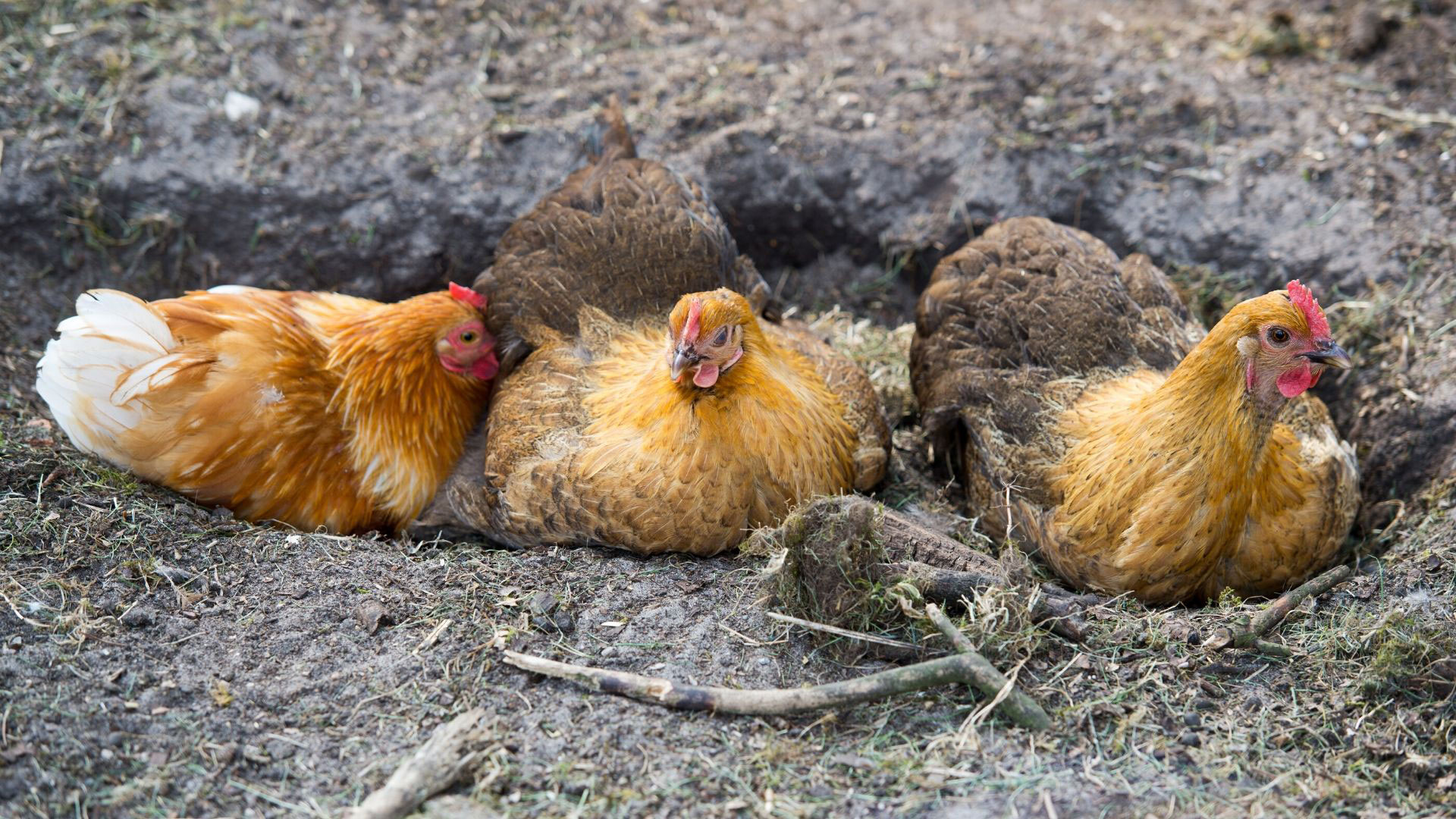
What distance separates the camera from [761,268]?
620 cm

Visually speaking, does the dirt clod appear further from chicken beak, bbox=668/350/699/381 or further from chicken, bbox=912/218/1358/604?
chicken, bbox=912/218/1358/604

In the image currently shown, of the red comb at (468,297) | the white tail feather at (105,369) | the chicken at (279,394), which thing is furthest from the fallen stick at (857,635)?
the white tail feather at (105,369)

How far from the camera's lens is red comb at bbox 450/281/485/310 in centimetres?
500

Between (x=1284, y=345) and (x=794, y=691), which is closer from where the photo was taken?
(x=794, y=691)

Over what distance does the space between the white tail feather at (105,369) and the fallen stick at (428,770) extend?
204cm

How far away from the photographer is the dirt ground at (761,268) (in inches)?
124

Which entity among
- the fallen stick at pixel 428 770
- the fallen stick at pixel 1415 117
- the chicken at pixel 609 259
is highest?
the fallen stick at pixel 1415 117

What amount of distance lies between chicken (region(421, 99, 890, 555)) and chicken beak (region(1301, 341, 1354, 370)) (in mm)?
1585

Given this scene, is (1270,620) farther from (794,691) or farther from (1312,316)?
(794,691)

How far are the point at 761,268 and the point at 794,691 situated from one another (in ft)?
10.9

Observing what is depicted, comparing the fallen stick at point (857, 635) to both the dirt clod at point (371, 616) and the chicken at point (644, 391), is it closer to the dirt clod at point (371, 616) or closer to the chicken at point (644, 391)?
the chicken at point (644, 391)

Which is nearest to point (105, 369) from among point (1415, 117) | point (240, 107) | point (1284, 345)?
point (240, 107)

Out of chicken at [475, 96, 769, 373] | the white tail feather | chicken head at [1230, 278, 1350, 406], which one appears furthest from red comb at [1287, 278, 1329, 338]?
the white tail feather

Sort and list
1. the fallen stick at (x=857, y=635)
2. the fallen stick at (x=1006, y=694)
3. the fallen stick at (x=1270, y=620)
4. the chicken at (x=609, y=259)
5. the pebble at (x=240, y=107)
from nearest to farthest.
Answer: the fallen stick at (x=1006, y=694)
the fallen stick at (x=857, y=635)
the fallen stick at (x=1270, y=620)
the chicken at (x=609, y=259)
the pebble at (x=240, y=107)
